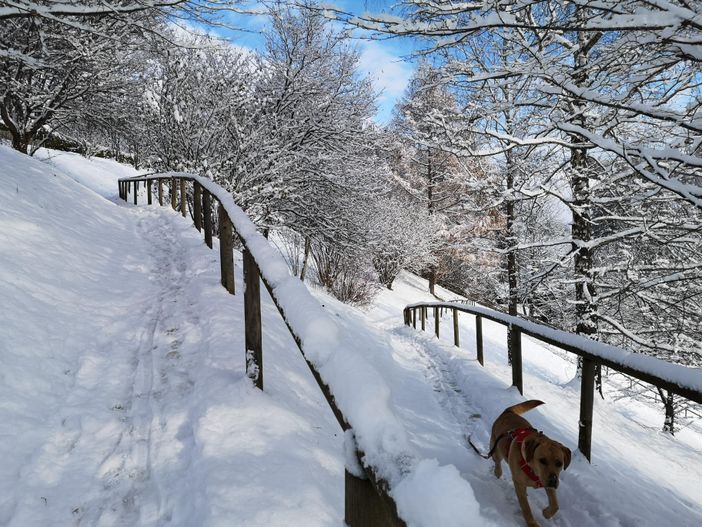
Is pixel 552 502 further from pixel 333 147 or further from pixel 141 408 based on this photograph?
pixel 333 147

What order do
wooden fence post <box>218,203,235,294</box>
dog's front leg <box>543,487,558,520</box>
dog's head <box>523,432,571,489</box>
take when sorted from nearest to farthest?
1. dog's head <box>523,432,571,489</box>
2. dog's front leg <box>543,487,558,520</box>
3. wooden fence post <box>218,203,235,294</box>

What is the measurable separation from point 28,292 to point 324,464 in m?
3.12

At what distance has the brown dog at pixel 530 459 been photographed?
2408 mm

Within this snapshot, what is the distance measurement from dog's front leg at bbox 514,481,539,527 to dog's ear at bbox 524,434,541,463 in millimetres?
244

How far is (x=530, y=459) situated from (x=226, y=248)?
10.7 feet

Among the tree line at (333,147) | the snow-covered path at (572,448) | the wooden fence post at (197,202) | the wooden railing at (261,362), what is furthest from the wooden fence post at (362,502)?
the wooden fence post at (197,202)

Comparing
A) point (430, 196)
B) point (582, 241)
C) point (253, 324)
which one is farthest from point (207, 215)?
point (430, 196)

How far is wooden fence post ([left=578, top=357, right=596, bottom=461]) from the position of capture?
309 centimetres

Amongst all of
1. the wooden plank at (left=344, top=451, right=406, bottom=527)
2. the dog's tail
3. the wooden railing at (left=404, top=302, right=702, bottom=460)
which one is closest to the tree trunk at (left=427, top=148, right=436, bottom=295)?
the wooden railing at (left=404, top=302, right=702, bottom=460)

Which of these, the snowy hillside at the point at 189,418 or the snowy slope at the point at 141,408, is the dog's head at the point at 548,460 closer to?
the snowy hillside at the point at 189,418

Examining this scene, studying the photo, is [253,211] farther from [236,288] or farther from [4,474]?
[4,474]

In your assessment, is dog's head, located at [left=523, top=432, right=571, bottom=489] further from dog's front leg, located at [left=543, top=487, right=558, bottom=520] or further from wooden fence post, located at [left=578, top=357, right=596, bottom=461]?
wooden fence post, located at [left=578, top=357, right=596, bottom=461]

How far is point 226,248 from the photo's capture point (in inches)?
170

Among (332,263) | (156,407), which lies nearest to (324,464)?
(156,407)
